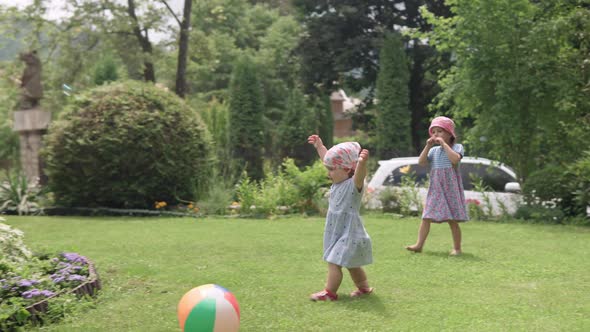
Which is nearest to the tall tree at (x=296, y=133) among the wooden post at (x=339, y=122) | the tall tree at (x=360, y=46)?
the tall tree at (x=360, y=46)

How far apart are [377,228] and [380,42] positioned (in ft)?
46.1

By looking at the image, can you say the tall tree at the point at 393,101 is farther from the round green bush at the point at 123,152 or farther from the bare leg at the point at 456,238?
the bare leg at the point at 456,238

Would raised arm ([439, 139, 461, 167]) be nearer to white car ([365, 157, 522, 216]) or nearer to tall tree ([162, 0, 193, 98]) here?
white car ([365, 157, 522, 216])

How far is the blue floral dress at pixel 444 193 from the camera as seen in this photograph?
26.5 ft

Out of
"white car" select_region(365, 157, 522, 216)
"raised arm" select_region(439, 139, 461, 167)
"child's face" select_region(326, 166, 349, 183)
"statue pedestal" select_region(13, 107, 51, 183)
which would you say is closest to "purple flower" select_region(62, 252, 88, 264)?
"child's face" select_region(326, 166, 349, 183)

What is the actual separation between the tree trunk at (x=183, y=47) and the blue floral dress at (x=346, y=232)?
18.0m

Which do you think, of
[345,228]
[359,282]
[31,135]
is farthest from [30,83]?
[359,282]

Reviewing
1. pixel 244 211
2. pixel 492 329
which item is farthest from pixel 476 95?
pixel 492 329

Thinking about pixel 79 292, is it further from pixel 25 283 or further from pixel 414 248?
pixel 414 248

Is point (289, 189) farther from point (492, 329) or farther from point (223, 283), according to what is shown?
point (492, 329)

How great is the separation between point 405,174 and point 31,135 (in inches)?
367

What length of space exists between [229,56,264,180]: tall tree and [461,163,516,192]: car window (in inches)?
371

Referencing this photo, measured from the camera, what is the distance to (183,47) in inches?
920

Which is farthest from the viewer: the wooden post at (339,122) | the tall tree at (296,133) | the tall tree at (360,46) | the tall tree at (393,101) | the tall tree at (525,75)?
the wooden post at (339,122)
